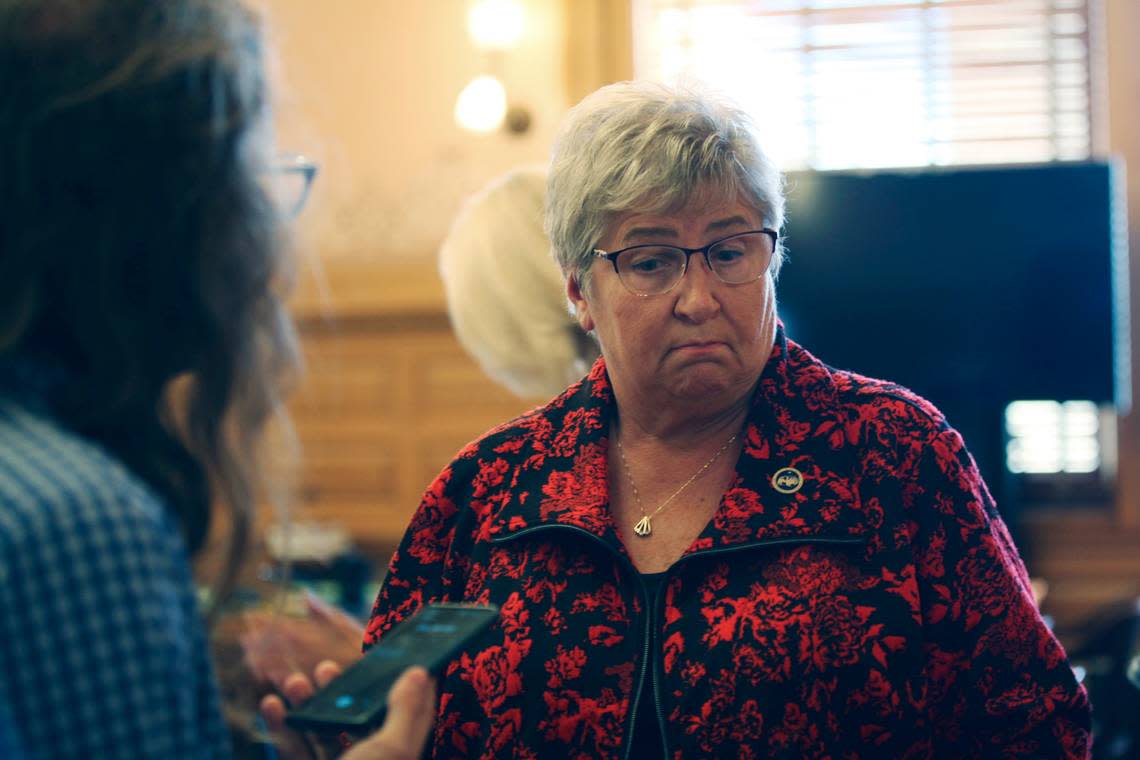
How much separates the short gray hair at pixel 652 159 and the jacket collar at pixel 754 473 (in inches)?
7.8

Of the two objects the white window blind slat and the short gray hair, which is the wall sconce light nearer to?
the white window blind slat

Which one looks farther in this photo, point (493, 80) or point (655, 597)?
point (493, 80)

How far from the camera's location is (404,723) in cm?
96

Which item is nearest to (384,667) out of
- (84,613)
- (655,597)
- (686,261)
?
(84,613)

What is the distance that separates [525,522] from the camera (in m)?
1.51

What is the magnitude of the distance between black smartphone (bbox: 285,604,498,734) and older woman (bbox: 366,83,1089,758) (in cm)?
35

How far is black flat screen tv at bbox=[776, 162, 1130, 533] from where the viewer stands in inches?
120

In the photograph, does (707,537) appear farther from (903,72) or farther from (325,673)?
(903,72)

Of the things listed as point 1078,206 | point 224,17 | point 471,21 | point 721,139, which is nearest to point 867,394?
point 721,139

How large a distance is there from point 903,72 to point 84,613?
139 inches

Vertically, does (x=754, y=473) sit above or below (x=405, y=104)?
below

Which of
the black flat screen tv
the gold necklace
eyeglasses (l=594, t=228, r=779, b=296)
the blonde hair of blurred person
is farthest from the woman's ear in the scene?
the black flat screen tv

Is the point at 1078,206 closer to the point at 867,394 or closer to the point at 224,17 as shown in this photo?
the point at 867,394

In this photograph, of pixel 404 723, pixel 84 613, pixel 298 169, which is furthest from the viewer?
pixel 298 169
